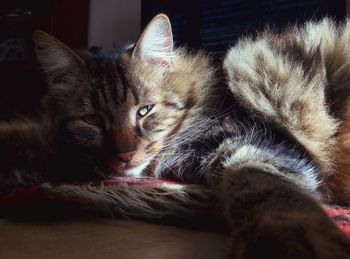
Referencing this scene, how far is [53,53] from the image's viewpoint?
125 centimetres

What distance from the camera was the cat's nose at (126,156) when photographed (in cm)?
109

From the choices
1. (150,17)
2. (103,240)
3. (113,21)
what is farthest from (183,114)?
(113,21)

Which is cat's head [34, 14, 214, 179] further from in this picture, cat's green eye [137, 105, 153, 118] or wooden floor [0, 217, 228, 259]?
wooden floor [0, 217, 228, 259]

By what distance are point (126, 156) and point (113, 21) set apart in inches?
95.0

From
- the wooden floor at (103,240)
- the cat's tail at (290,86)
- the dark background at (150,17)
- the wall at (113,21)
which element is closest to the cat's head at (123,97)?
the cat's tail at (290,86)

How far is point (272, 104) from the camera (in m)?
1.20

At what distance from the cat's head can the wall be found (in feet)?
6.22

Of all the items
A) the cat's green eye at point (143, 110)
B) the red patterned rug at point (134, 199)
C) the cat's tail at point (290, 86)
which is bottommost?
the red patterned rug at point (134, 199)

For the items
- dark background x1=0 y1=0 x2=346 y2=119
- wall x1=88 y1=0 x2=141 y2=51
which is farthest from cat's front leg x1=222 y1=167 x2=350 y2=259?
wall x1=88 y1=0 x2=141 y2=51

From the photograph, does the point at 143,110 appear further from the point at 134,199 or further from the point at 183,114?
the point at 134,199

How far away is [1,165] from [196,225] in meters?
0.61

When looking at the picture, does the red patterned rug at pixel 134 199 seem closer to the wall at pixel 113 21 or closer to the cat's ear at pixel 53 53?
the cat's ear at pixel 53 53

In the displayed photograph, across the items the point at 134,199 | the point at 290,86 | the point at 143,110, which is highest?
the point at 290,86

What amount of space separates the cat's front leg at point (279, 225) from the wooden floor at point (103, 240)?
0.05m
